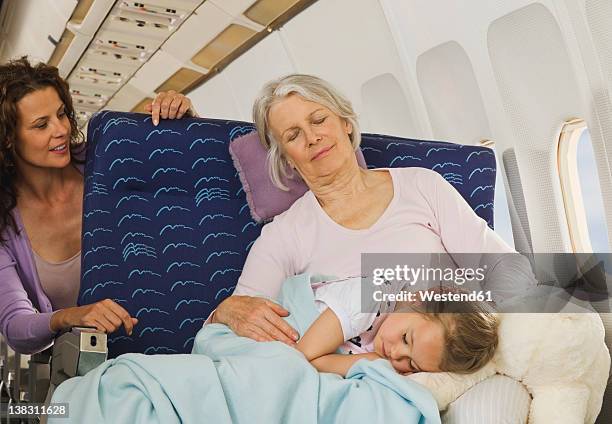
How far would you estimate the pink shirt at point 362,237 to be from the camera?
2.72 m

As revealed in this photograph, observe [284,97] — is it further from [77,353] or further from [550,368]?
[550,368]

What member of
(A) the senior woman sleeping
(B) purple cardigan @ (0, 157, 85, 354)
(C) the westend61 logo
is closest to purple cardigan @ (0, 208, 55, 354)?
(B) purple cardigan @ (0, 157, 85, 354)

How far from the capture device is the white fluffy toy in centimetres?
211

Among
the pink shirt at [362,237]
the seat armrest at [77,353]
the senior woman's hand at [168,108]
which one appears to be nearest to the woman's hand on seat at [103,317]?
the seat armrest at [77,353]

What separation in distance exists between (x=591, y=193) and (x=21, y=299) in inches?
98.7

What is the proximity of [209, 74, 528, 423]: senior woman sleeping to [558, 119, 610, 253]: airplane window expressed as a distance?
49.4 inches

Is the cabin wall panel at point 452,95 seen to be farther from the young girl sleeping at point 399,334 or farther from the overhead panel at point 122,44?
the young girl sleeping at point 399,334

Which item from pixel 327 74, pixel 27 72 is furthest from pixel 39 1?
pixel 27 72

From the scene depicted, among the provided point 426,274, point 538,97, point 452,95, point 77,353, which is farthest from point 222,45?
point 77,353

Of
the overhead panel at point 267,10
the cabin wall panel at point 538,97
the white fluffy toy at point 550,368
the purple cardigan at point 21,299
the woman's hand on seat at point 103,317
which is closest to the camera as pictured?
the white fluffy toy at point 550,368

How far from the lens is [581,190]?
3.98m

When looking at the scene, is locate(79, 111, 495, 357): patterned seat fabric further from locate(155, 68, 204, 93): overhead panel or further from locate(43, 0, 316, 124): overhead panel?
locate(155, 68, 204, 93): overhead panel

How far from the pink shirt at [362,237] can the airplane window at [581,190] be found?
48.9 inches

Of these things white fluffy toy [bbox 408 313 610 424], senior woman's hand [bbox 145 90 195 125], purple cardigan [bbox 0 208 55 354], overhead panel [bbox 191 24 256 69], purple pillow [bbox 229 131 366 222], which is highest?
overhead panel [bbox 191 24 256 69]
